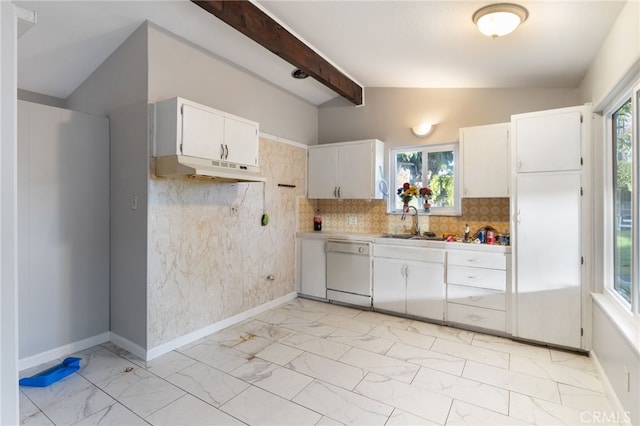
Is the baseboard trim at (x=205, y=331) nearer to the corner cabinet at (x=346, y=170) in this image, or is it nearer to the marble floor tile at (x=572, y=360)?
the corner cabinet at (x=346, y=170)

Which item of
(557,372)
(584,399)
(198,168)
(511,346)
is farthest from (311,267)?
(584,399)

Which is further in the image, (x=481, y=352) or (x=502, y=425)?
(x=481, y=352)

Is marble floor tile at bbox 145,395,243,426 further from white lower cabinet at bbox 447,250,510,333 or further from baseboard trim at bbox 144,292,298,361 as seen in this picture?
white lower cabinet at bbox 447,250,510,333

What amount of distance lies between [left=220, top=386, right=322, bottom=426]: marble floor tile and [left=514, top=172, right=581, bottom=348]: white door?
88.7 inches

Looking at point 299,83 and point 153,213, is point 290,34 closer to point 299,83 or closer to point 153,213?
point 299,83

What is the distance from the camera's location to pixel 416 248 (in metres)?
3.66

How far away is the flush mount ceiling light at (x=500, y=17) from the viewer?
2.15 metres

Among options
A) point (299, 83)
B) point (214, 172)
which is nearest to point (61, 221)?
point (214, 172)

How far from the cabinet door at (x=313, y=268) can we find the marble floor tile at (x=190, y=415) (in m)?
2.35

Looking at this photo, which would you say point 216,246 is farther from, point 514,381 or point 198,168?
point 514,381

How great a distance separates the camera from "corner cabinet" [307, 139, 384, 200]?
424 cm

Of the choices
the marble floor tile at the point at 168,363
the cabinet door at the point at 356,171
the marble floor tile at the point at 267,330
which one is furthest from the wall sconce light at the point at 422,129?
the marble floor tile at the point at 168,363

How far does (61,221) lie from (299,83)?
306cm
